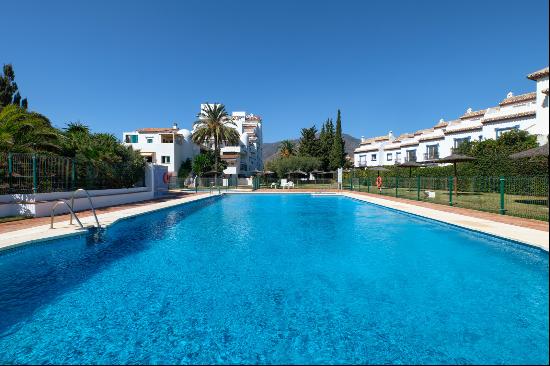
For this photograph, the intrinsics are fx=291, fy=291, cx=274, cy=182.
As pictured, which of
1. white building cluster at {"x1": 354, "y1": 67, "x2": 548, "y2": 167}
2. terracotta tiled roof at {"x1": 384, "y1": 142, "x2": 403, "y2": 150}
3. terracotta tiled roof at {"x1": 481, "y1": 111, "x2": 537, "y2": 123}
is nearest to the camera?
white building cluster at {"x1": 354, "y1": 67, "x2": 548, "y2": 167}

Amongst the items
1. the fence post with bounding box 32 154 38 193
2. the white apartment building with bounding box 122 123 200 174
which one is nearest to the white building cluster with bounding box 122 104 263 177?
the white apartment building with bounding box 122 123 200 174

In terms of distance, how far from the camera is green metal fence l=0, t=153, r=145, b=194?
40.2ft

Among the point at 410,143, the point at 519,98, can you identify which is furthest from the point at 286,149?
the point at 519,98

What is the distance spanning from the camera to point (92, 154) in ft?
55.9

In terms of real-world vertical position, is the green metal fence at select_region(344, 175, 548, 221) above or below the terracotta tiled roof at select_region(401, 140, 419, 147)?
below

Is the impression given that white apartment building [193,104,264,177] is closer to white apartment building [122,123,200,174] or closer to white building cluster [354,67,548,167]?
white apartment building [122,123,200,174]

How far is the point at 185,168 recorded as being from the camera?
46.0 metres

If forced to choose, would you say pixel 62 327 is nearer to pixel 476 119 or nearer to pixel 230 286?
pixel 230 286

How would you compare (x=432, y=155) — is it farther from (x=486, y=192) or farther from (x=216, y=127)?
(x=216, y=127)

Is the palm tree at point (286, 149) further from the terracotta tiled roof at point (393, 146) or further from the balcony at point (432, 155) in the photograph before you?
the balcony at point (432, 155)

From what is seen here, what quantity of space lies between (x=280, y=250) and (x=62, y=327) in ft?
17.7

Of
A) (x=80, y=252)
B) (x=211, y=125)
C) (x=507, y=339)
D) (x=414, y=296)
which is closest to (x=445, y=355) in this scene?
(x=507, y=339)

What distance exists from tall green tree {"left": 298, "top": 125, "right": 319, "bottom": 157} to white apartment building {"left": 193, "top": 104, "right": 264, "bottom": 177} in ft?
36.5

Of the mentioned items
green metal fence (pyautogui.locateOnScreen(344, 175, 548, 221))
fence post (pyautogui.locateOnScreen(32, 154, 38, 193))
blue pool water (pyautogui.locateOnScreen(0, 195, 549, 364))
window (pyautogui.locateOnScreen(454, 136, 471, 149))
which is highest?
window (pyautogui.locateOnScreen(454, 136, 471, 149))
